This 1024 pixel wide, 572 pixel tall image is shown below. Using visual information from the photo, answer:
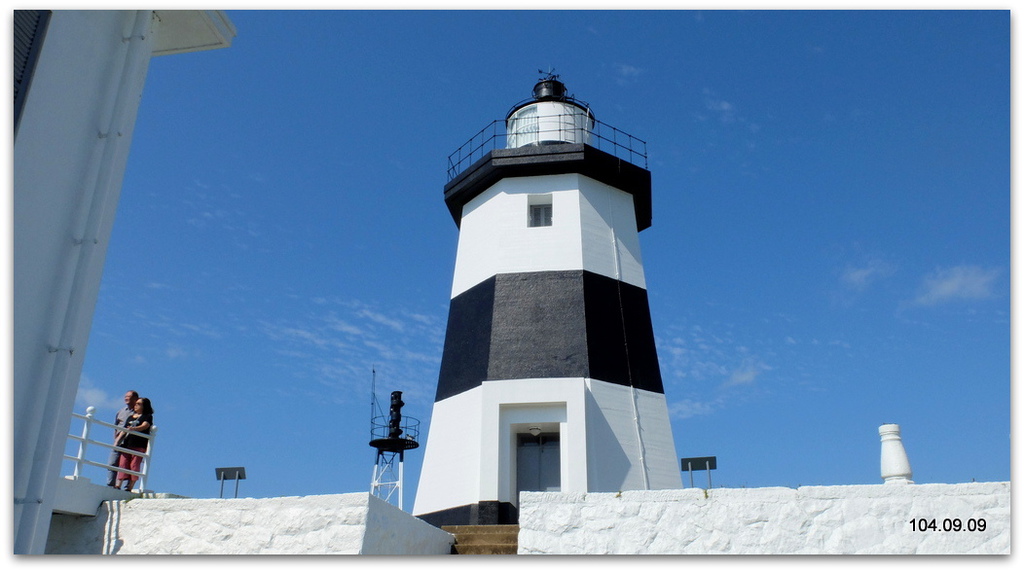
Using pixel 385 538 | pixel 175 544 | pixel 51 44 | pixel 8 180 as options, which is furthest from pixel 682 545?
pixel 51 44

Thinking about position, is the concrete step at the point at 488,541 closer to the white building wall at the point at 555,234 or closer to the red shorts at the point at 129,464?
the red shorts at the point at 129,464

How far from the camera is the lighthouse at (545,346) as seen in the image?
42.8 ft

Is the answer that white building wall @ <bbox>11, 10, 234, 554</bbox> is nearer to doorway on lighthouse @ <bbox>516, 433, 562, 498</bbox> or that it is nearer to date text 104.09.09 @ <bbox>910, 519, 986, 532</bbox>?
date text 104.09.09 @ <bbox>910, 519, 986, 532</bbox>

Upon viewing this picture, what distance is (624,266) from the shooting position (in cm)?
1523

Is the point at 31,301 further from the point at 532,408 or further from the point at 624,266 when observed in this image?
the point at 624,266

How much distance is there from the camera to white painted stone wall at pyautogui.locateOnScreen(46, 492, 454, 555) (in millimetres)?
8148

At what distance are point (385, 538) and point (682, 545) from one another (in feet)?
9.80

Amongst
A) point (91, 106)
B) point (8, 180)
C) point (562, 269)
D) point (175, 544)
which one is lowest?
point (175, 544)

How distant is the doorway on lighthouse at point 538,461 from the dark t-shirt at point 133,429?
5.95m

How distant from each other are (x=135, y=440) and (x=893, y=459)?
8.62 m

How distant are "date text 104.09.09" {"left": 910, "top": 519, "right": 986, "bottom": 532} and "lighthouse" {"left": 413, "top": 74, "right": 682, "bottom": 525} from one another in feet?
18.3

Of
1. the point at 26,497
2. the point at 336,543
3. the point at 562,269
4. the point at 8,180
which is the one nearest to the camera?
the point at 8,180

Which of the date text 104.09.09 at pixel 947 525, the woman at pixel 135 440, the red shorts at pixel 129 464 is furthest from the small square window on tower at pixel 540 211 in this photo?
the date text 104.09.09 at pixel 947 525

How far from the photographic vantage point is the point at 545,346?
45.4 feet
